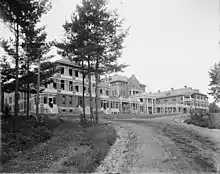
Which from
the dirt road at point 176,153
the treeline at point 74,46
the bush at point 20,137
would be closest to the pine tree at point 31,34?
the treeline at point 74,46

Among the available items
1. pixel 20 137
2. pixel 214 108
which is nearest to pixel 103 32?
pixel 20 137

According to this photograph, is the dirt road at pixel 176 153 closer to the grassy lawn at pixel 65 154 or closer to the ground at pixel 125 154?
the ground at pixel 125 154

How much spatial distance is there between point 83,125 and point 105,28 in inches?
341

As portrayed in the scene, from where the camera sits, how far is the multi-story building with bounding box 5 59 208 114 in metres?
37.5

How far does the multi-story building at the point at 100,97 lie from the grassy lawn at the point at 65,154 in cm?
972

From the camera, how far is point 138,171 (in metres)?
10.8

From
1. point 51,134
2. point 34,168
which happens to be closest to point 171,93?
point 51,134

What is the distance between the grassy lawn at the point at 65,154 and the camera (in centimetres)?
1036

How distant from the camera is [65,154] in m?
12.1

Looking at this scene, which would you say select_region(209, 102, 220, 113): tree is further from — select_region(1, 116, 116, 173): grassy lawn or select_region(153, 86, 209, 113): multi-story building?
select_region(153, 86, 209, 113): multi-story building

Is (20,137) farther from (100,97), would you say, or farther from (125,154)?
(100,97)

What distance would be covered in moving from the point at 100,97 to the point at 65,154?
3354 centimetres

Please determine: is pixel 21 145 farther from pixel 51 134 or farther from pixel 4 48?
pixel 4 48

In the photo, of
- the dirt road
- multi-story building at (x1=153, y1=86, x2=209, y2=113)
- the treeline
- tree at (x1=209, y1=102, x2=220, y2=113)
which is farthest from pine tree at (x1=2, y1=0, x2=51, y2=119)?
multi-story building at (x1=153, y1=86, x2=209, y2=113)
